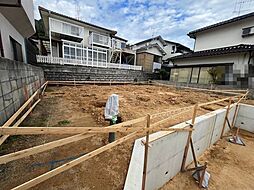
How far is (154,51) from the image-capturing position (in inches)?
793

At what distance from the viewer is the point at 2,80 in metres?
2.23

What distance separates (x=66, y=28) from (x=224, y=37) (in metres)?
15.8

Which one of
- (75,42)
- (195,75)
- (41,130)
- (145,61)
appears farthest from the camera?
(145,61)

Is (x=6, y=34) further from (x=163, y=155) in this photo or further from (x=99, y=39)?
(x=99, y=39)

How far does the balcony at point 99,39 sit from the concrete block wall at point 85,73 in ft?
15.7

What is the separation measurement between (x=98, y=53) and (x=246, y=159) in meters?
15.2

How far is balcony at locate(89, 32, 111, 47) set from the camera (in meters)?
15.3

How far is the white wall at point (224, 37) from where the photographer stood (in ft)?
34.4

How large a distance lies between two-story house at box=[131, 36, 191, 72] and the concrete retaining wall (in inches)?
529

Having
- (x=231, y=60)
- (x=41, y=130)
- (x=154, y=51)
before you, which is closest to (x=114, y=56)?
(x=154, y=51)

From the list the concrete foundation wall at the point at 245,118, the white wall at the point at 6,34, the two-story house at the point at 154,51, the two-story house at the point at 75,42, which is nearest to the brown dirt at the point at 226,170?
the concrete foundation wall at the point at 245,118

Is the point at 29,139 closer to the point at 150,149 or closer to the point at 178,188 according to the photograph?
the point at 150,149

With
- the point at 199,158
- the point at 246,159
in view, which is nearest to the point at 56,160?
the point at 199,158

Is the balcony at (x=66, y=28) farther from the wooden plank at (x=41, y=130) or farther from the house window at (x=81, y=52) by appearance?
the wooden plank at (x=41, y=130)
